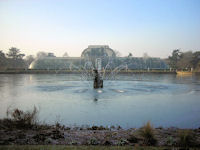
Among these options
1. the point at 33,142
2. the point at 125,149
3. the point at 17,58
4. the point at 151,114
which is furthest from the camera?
the point at 17,58

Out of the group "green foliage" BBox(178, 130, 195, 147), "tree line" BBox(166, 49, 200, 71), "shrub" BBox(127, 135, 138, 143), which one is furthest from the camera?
"tree line" BBox(166, 49, 200, 71)

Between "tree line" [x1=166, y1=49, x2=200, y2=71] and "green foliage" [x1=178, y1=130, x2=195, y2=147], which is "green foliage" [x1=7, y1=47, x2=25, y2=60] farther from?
"green foliage" [x1=178, y1=130, x2=195, y2=147]

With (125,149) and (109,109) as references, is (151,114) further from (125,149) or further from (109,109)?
(125,149)

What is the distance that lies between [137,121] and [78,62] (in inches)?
3227

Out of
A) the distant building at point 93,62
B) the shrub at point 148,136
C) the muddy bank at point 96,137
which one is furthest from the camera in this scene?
the distant building at point 93,62

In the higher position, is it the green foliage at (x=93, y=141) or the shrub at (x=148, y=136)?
the shrub at (x=148, y=136)

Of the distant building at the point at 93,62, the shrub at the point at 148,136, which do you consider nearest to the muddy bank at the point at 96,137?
the shrub at the point at 148,136

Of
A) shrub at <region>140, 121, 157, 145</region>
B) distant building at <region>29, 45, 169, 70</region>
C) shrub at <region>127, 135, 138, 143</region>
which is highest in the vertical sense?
distant building at <region>29, 45, 169, 70</region>

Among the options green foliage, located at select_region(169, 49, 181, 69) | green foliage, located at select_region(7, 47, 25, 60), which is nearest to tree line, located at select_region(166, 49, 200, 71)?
green foliage, located at select_region(169, 49, 181, 69)

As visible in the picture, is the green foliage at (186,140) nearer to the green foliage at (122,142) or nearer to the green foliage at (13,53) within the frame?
the green foliage at (122,142)

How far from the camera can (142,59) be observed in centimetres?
9169

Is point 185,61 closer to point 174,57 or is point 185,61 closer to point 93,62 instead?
point 174,57

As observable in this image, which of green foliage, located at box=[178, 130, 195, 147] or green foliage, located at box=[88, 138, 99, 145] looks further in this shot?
green foliage, located at box=[88, 138, 99, 145]

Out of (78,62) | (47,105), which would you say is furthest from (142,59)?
(47,105)
